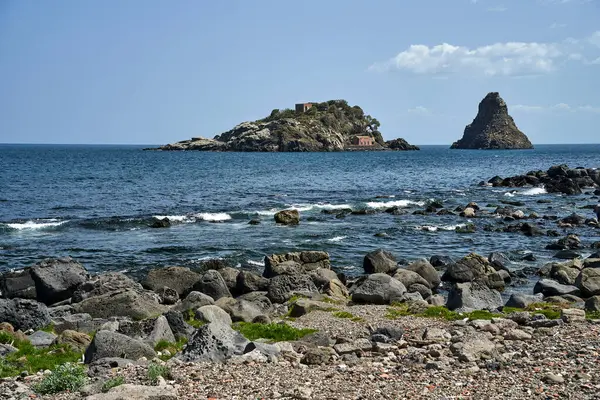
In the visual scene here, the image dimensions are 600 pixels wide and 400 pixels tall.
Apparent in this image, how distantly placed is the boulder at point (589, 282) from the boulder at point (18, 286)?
2442 centimetres

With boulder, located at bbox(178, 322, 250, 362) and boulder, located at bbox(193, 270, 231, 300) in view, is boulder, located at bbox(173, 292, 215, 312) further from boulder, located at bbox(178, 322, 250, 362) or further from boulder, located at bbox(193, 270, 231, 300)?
boulder, located at bbox(178, 322, 250, 362)

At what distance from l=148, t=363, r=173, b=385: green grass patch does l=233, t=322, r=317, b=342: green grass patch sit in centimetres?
486

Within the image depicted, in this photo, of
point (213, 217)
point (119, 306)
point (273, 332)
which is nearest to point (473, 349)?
point (273, 332)

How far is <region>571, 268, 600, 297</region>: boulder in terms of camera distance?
2605 centimetres

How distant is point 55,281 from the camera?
88.1ft

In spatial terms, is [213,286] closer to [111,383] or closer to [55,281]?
[55,281]

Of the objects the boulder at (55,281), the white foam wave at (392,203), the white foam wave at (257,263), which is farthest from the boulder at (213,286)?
the white foam wave at (392,203)

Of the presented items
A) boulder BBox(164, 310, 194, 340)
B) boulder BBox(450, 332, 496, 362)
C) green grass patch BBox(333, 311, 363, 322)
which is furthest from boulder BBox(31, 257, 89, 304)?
boulder BBox(450, 332, 496, 362)

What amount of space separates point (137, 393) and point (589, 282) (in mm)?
21730

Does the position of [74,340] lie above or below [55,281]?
above

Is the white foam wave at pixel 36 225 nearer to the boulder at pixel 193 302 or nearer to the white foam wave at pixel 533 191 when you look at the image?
the boulder at pixel 193 302

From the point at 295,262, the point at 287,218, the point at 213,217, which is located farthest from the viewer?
the point at 213,217

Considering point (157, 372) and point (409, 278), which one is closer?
point (157, 372)

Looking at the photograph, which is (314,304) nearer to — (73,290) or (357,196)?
(73,290)
